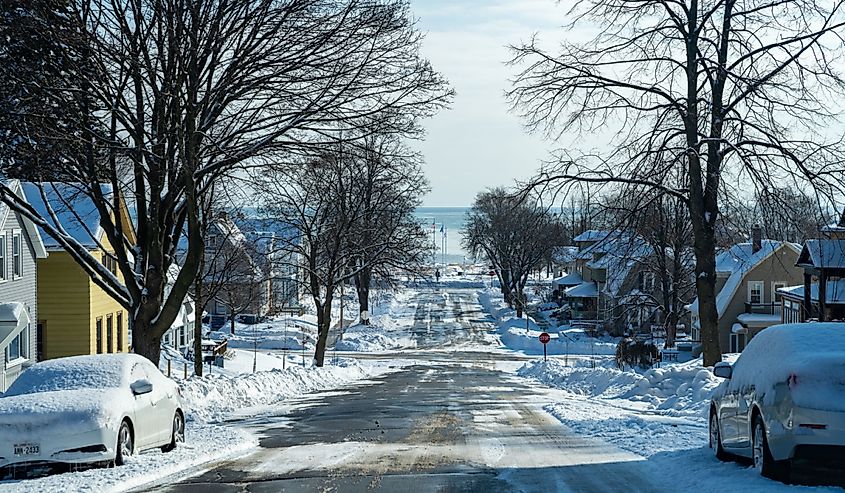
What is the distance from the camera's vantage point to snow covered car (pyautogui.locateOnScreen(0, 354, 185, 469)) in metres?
12.0

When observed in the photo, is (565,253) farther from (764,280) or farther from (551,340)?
(764,280)

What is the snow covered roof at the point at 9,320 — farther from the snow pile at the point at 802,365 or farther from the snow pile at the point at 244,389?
the snow pile at the point at 802,365

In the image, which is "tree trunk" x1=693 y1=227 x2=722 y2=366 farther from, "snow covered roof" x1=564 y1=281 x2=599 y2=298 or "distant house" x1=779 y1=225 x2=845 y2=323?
"snow covered roof" x1=564 y1=281 x2=599 y2=298

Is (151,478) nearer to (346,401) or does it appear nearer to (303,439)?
(303,439)

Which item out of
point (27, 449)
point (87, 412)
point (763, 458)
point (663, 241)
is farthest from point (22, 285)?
point (663, 241)

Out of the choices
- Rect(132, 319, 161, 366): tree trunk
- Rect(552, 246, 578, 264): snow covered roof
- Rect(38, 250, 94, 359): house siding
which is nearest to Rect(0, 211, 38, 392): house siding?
Rect(38, 250, 94, 359): house siding

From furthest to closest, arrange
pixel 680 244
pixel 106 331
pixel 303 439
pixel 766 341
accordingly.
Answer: pixel 680 244 < pixel 106 331 < pixel 303 439 < pixel 766 341

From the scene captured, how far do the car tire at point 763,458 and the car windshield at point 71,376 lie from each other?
27.4 feet

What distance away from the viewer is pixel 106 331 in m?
42.0

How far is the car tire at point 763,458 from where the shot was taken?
31.8ft

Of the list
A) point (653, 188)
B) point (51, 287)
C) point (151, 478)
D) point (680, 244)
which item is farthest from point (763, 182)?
point (680, 244)

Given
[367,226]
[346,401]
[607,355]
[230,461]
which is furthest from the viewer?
[607,355]

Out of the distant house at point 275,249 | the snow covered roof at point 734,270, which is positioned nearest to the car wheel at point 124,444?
the distant house at point 275,249

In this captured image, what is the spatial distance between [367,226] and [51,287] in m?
15.5
